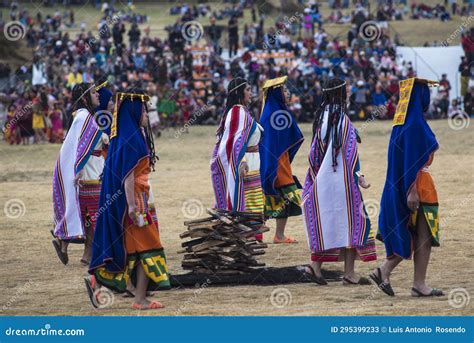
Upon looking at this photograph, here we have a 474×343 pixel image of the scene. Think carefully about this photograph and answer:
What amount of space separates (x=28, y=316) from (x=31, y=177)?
47.0 ft

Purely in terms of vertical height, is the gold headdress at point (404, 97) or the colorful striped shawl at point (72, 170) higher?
the gold headdress at point (404, 97)

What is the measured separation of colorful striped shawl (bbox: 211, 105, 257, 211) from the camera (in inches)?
485

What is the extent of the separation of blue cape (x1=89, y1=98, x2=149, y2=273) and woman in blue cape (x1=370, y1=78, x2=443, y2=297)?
2173 mm

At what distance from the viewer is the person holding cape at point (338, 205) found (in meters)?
10.5

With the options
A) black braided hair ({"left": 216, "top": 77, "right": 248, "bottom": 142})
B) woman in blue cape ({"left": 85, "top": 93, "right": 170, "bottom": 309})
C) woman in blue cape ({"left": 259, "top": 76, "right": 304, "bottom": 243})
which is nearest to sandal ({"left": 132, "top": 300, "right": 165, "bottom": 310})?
woman in blue cape ({"left": 85, "top": 93, "right": 170, "bottom": 309})

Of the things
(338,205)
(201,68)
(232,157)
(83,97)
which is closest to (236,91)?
(232,157)

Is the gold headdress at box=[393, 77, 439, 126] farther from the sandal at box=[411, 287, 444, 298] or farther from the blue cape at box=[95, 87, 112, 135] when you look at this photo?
the blue cape at box=[95, 87, 112, 135]

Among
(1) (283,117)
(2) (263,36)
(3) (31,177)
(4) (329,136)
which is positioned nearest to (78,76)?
(2) (263,36)

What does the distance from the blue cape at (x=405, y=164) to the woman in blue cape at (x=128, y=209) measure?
78.6 inches

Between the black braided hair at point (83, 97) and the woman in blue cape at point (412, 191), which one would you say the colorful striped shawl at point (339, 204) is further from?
the black braided hair at point (83, 97)

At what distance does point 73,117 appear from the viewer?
12.1 meters

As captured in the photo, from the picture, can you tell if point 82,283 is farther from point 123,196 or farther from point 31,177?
point 31,177

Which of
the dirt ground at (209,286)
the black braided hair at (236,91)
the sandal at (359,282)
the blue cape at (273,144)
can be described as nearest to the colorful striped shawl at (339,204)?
the sandal at (359,282)

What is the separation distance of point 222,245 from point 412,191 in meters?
2.13
